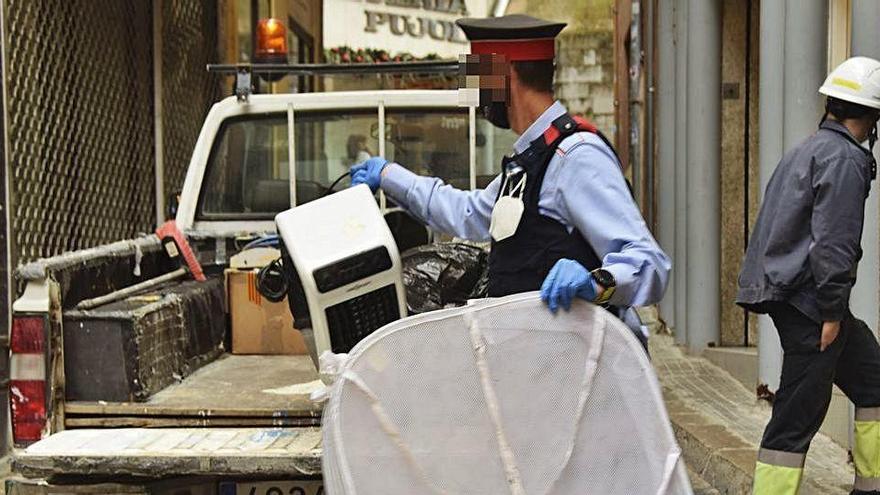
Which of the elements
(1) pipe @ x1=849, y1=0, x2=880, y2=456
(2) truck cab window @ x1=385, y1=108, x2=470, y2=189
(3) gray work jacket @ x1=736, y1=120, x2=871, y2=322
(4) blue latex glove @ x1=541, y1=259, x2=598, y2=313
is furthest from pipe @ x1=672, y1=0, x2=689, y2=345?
(4) blue latex glove @ x1=541, y1=259, x2=598, y2=313

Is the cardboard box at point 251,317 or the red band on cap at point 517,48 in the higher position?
the red band on cap at point 517,48

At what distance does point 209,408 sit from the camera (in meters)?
4.19

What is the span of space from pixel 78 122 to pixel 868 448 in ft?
19.1

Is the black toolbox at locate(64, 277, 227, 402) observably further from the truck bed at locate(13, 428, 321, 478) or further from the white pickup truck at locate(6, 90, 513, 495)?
the truck bed at locate(13, 428, 321, 478)

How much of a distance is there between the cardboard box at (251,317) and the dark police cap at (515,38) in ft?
6.97

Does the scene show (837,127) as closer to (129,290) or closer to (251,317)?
(251,317)

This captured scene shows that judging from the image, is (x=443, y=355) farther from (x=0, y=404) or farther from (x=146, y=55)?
(x=146, y=55)

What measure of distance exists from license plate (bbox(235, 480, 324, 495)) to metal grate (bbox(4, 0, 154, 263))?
13.0 ft

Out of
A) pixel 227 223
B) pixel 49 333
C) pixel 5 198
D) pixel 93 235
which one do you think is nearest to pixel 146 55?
pixel 93 235

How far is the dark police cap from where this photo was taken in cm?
353

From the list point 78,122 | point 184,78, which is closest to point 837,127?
point 78,122

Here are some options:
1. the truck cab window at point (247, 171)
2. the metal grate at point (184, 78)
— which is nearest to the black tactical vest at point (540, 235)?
the truck cab window at point (247, 171)

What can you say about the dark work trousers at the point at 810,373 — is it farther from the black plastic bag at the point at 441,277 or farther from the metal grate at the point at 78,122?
the metal grate at the point at 78,122

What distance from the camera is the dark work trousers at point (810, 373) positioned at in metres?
5.23
